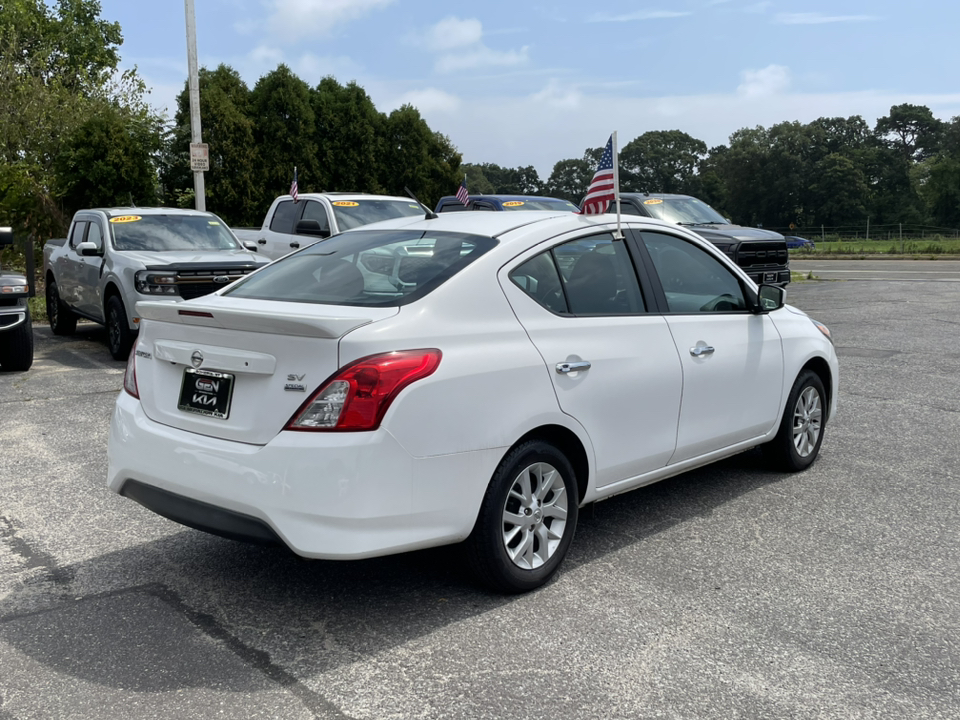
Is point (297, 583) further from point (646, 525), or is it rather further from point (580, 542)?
point (646, 525)

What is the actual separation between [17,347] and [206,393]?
7396 millimetres

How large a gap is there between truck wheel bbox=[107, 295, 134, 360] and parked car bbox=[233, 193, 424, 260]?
3.10 m

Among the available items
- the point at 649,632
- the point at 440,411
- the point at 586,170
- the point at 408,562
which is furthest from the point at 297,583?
the point at 586,170

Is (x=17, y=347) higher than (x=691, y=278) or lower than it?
lower

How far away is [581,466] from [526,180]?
351 feet

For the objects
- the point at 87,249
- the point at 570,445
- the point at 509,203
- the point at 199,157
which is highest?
the point at 199,157

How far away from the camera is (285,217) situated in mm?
15328

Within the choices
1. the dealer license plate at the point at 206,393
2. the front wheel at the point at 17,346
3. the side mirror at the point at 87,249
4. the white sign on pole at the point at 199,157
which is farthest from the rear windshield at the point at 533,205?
the dealer license plate at the point at 206,393

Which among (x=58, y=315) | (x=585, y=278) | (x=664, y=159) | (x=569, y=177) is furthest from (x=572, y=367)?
(x=664, y=159)

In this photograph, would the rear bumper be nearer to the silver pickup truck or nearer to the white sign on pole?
the silver pickup truck

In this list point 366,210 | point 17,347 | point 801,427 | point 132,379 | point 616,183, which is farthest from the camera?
point 366,210

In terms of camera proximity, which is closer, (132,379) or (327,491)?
(327,491)

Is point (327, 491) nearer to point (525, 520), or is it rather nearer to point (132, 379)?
point (525, 520)

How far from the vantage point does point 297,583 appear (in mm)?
4379
